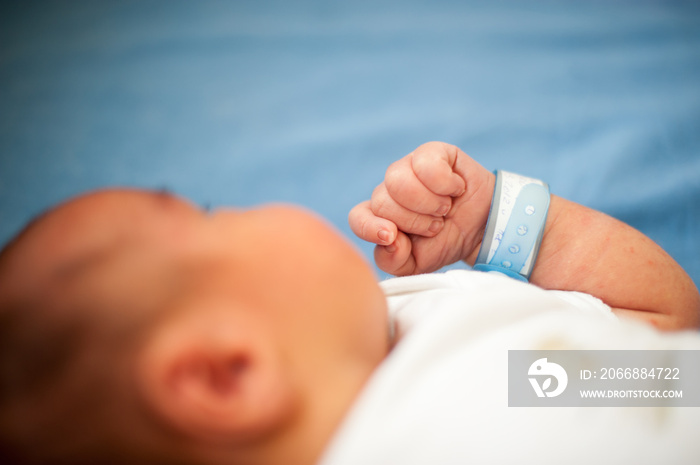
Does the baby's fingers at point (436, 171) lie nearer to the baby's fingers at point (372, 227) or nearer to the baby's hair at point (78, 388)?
the baby's fingers at point (372, 227)

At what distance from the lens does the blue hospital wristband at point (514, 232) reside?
0.78 metres

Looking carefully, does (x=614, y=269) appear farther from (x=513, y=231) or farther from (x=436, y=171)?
(x=436, y=171)

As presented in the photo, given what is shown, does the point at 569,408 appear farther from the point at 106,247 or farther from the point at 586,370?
the point at 106,247

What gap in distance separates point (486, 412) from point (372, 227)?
1.20 feet

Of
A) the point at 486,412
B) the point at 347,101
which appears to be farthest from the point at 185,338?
the point at 347,101

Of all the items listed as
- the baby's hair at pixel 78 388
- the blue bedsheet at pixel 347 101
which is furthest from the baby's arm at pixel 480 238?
the baby's hair at pixel 78 388

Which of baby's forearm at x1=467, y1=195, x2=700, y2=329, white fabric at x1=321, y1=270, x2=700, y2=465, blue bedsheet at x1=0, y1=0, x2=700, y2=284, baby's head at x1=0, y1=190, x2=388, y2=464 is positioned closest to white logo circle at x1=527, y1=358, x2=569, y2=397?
white fabric at x1=321, y1=270, x2=700, y2=465

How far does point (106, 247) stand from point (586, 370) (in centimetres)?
50

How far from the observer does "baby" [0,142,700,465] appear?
1.37ft

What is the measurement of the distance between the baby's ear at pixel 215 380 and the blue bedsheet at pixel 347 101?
60 centimetres

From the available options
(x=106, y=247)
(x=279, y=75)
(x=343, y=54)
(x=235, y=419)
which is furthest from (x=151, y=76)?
(x=235, y=419)

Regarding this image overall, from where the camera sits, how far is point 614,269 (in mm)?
760

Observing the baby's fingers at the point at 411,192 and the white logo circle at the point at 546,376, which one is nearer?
the white logo circle at the point at 546,376

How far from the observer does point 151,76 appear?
144 centimetres
